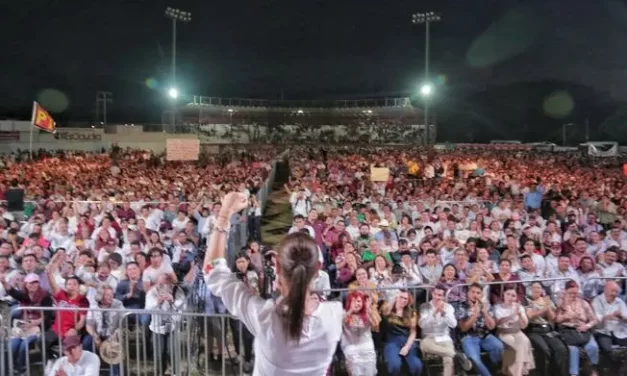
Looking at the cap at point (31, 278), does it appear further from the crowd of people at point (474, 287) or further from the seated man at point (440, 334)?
the seated man at point (440, 334)

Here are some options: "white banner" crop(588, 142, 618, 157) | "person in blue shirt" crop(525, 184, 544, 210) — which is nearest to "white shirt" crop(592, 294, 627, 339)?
"person in blue shirt" crop(525, 184, 544, 210)

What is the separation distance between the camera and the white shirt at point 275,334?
1832 millimetres

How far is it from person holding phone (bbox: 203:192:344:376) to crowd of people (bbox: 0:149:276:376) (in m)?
1.54

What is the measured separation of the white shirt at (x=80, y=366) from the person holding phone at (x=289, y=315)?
342 centimetres

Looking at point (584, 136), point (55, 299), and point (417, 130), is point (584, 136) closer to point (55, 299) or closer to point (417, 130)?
point (417, 130)

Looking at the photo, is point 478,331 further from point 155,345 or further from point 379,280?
point 155,345

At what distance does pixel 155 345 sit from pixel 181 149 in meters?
9.81

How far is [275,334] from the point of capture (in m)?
1.82

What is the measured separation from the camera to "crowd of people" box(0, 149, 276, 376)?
5.18 m

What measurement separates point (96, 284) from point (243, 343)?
1941 millimetres

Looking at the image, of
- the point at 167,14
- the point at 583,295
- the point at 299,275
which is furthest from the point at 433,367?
the point at 167,14

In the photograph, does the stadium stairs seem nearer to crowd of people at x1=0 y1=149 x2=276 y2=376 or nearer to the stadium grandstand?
crowd of people at x1=0 y1=149 x2=276 y2=376

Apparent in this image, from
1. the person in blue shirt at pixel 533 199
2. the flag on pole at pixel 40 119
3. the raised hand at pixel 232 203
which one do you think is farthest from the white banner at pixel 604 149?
the raised hand at pixel 232 203

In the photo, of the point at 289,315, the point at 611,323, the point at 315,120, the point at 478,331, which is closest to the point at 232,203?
the point at 289,315
